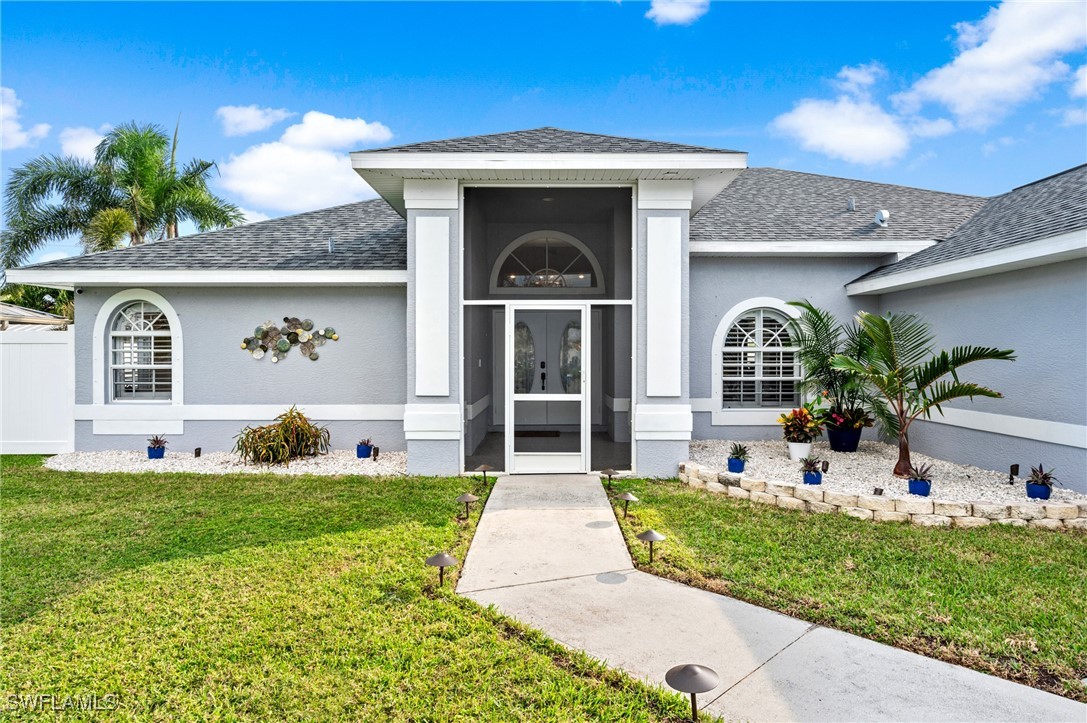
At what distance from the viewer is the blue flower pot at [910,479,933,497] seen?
243 inches

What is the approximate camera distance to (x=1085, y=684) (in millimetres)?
3031

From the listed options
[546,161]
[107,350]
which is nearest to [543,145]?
[546,161]

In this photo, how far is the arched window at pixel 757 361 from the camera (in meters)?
9.68

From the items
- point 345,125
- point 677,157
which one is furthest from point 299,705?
point 345,125

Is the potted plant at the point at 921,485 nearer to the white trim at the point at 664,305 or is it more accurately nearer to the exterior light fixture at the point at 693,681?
the white trim at the point at 664,305

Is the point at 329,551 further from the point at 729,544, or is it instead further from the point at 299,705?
the point at 729,544

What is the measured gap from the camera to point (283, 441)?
856cm

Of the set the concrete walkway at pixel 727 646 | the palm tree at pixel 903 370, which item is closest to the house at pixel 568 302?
the palm tree at pixel 903 370

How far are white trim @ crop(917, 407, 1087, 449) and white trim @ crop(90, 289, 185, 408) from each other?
11.6 metres

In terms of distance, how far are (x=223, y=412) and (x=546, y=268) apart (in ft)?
20.6

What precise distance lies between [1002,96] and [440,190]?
1348cm

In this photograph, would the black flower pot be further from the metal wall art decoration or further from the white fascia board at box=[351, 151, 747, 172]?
the metal wall art decoration

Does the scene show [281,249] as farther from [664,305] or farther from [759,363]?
[759,363]

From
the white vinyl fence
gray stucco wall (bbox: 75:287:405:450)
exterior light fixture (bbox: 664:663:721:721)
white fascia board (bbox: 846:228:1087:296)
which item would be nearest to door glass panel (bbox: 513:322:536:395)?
gray stucco wall (bbox: 75:287:405:450)
